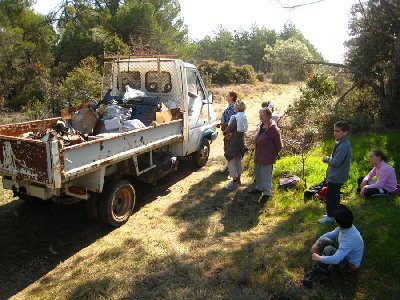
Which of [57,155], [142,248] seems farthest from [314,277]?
[57,155]

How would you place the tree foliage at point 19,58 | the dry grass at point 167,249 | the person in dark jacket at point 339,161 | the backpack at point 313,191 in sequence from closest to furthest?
the dry grass at point 167,249 → the person in dark jacket at point 339,161 → the backpack at point 313,191 → the tree foliage at point 19,58

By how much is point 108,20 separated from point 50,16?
19.0ft

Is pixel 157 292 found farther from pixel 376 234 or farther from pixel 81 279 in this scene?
pixel 376 234

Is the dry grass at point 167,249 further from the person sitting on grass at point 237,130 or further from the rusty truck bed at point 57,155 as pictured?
the rusty truck bed at point 57,155

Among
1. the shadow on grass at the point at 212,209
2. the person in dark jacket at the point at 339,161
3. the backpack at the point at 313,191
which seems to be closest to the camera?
the person in dark jacket at the point at 339,161

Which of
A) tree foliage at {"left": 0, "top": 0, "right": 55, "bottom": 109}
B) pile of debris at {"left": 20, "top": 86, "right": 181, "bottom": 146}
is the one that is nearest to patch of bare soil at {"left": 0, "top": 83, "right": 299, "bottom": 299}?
pile of debris at {"left": 20, "top": 86, "right": 181, "bottom": 146}

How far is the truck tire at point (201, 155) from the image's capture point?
844 centimetres

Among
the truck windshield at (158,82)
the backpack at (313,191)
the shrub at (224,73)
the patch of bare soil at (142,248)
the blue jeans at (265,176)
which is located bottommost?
the patch of bare soil at (142,248)

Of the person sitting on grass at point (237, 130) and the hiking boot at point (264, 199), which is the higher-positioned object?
the person sitting on grass at point (237, 130)

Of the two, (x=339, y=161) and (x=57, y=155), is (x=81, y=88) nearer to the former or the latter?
(x=57, y=155)

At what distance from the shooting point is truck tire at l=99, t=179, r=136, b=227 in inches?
213

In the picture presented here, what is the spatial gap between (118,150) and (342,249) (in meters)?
3.34

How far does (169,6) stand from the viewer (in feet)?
85.5

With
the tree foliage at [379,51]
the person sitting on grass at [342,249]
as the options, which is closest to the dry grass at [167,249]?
the person sitting on grass at [342,249]
